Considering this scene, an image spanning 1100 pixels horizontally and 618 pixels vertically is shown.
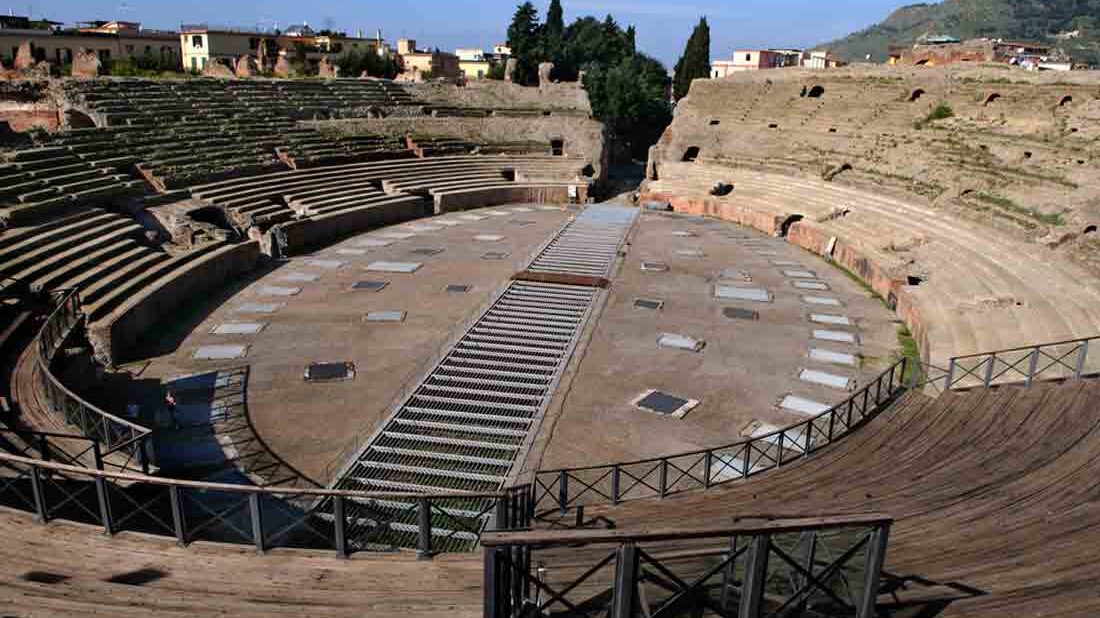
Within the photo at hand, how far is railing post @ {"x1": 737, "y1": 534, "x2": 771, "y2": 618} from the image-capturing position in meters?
5.69

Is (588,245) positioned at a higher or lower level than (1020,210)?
lower

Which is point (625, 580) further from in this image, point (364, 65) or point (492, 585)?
point (364, 65)

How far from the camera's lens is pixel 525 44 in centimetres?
6575

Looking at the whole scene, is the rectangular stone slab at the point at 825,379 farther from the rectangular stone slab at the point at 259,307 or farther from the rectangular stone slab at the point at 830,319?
the rectangular stone slab at the point at 259,307

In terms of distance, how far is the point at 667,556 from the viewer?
6.60 meters

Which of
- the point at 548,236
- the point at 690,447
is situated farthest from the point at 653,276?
the point at 690,447

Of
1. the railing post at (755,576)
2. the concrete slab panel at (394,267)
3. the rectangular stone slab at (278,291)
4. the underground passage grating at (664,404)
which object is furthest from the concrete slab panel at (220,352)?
the railing post at (755,576)

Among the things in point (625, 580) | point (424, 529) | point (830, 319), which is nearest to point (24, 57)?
point (830, 319)

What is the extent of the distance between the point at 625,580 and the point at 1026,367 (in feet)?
42.5

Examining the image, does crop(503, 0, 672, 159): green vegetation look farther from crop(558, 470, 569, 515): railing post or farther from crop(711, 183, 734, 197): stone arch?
crop(558, 470, 569, 515): railing post

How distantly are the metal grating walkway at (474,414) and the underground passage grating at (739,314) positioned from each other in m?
3.82

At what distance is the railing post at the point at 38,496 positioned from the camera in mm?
7609

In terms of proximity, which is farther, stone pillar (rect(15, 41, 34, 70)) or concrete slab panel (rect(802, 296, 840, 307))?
stone pillar (rect(15, 41, 34, 70))

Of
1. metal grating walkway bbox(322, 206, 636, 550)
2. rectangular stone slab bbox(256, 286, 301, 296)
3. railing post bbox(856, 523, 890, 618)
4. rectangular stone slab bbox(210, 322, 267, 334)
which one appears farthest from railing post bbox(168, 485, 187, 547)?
rectangular stone slab bbox(256, 286, 301, 296)
